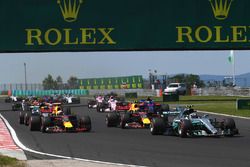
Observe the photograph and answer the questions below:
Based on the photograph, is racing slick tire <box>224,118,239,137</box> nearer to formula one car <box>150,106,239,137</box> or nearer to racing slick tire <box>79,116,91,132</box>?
formula one car <box>150,106,239,137</box>

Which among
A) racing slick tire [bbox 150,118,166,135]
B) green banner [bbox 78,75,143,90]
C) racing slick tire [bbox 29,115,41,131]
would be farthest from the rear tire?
green banner [bbox 78,75,143,90]

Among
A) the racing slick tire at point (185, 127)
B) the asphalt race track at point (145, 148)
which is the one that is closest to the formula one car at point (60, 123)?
the asphalt race track at point (145, 148)

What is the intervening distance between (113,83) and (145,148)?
231 ft

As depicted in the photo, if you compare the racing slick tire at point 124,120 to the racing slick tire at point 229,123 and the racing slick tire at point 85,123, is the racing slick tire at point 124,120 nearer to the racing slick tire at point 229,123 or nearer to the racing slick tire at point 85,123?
the racing slick tire at point 85,123

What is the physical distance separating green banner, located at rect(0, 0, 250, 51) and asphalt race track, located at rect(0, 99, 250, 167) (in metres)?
10.9

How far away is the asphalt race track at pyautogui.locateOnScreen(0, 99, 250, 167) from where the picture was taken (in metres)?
10.9

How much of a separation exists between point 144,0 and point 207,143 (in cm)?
1586

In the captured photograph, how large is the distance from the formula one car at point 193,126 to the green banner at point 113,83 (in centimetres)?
6184

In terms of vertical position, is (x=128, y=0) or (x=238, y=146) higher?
(x=128, y=0)

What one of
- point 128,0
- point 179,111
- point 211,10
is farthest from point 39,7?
point 179,111

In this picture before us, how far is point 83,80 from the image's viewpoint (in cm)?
8831

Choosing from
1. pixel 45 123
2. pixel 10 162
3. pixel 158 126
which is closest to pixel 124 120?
pixel 45 123

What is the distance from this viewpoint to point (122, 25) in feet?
95.6

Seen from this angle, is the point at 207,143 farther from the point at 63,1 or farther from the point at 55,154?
the point at 63,1
